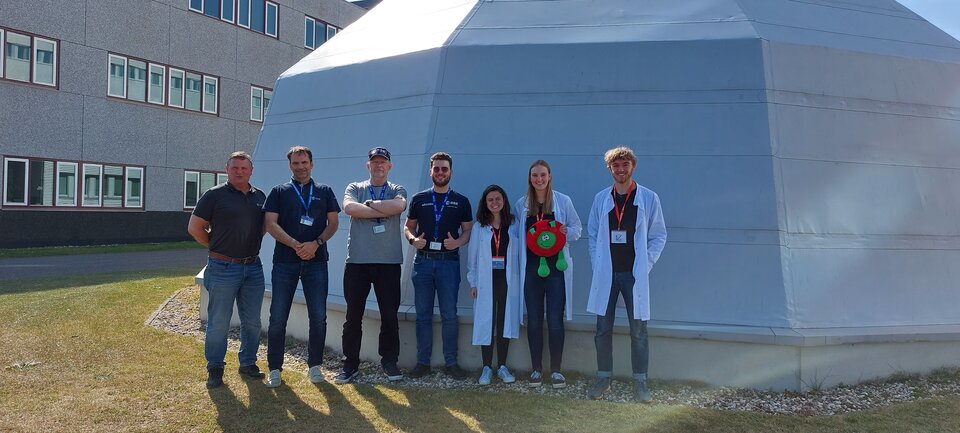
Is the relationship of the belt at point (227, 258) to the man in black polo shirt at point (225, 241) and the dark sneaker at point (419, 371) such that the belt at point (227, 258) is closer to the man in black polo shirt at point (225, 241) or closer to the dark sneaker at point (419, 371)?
the man in black polo shirt at point (225, 241)

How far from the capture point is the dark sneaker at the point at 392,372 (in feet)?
18.6

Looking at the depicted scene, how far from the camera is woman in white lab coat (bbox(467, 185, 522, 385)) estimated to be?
5.61m

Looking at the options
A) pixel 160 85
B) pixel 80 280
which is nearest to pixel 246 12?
pixel 160 85

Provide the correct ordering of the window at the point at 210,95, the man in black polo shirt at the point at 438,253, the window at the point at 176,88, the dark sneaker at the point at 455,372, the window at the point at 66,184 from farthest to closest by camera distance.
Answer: the window at the point at 210,95, the window at the point at 176,88, the window at the point at 66,184, the dark sneaker at the point at 455,372, the man in black polo shirt at the point at 438,253

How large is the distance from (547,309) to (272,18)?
21.8 m

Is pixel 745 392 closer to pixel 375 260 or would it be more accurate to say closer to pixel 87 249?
pixel 375 260

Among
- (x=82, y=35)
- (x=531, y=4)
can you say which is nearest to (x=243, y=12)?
(x=82, y=35)

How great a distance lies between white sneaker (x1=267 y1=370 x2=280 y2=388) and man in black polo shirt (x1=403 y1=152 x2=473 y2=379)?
45.2 inches

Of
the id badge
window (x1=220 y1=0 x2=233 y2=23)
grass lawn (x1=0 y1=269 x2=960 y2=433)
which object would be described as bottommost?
grass lawn (x1=0 y1=269 x2=960 y2=433)

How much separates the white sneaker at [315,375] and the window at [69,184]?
49.6 feet

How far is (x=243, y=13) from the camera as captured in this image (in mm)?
22797

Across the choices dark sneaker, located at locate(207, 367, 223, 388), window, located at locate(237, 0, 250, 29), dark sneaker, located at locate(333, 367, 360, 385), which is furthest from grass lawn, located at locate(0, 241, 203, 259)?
dark sneaker, located at locate(333, 367, 360, 385)

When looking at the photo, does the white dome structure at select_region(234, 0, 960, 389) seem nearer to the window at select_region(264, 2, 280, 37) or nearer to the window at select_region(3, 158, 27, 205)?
the window at select_region(3, 158, 27, 205)

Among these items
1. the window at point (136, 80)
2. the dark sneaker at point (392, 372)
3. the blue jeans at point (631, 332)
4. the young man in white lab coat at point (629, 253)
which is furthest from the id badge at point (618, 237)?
the window at point (136, 80)
